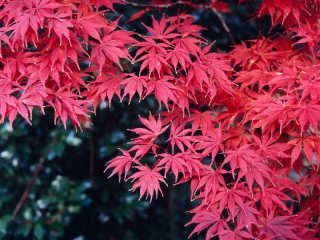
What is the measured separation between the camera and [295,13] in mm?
1689

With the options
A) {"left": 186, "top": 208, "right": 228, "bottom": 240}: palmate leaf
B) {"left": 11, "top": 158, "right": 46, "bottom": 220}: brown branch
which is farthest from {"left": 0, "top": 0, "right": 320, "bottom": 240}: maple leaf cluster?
{"left": 11, "top": 158, "right": 46, "bottom": 220}: brown branch

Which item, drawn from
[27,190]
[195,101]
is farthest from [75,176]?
[195,101]

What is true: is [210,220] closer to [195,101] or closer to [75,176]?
[195,101]

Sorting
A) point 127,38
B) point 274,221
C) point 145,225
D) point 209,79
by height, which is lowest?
point 145,225

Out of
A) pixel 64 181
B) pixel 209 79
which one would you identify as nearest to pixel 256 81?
pixel 209 79

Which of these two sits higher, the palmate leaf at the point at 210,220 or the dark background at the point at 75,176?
the palmate leaf at the point at 210,220

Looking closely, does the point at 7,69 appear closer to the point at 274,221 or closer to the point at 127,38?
the point at 127,38

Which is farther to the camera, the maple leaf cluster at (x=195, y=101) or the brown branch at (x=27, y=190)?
the brown branch at (x=27, y=190)

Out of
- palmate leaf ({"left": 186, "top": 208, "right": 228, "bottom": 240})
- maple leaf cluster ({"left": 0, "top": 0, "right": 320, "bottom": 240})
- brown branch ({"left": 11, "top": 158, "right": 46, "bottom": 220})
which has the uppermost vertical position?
maple leaf cluster ({"left": 0, "top": 0, "right": 320, "bottom": 240})

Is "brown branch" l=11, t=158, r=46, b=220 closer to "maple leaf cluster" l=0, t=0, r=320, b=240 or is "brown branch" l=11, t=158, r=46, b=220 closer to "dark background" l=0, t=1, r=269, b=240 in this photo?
"dark background" l=0, t=1, r=269, b=240

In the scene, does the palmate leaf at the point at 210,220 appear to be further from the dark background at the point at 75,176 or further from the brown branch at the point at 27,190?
the brown branch at the point at 27,190

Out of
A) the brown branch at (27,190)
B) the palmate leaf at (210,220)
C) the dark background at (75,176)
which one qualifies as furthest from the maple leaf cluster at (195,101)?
the brown branch at (27,190)

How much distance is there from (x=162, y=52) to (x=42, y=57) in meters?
0.40

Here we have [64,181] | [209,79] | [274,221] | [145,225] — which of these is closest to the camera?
[274,221]
